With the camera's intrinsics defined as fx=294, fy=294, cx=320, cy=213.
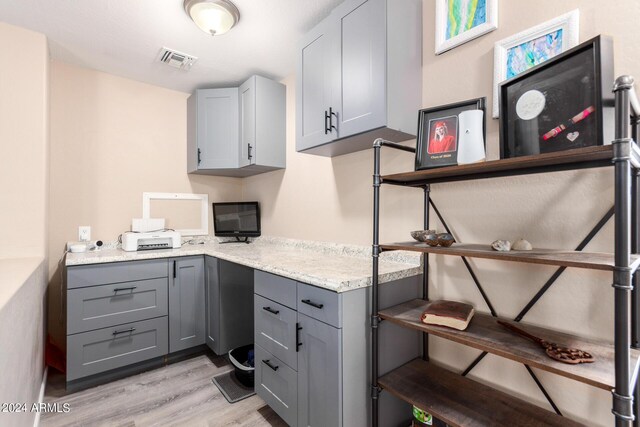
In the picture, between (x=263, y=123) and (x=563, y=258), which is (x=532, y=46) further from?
(x=263, y=123)

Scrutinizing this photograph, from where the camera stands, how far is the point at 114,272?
2.16 metres

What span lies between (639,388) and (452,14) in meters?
1.71

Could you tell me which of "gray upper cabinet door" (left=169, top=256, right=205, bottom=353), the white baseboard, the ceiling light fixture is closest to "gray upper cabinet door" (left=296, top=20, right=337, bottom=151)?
the ceiling light fixture

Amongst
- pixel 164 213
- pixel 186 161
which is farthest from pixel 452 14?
pixel 164 213

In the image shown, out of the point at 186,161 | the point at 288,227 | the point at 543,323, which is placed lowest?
the point at 543,323

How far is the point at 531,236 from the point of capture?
1.25 m

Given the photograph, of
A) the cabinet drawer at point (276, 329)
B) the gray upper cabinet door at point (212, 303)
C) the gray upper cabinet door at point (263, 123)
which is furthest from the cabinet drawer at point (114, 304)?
the gray upper cabinet door at point (263, 123)

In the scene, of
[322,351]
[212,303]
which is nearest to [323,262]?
[322,351]

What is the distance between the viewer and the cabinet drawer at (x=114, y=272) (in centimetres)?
203

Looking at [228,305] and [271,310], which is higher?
[271,310]

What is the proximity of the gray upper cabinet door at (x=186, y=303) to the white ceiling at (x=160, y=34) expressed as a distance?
167cm

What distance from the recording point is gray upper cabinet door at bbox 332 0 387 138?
1.48m

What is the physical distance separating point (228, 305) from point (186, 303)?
14.6 inches

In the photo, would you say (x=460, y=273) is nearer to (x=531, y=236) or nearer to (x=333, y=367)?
(x=531, y=236)
